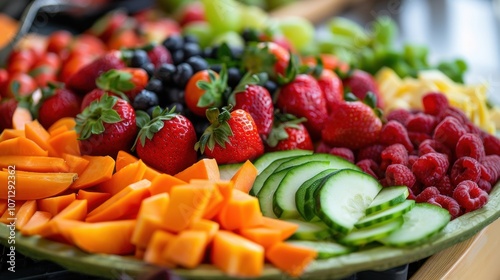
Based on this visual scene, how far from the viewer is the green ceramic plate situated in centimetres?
99

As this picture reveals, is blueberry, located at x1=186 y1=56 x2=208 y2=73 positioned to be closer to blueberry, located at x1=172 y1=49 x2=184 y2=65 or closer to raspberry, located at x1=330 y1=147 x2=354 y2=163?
blueberry, located at x1=172 y1=49 x2=184 y2=65

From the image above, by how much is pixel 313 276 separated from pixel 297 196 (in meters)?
0.19

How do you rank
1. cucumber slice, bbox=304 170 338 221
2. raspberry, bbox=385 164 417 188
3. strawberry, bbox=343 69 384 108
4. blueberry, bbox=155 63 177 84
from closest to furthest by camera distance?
cucumber slice, bbox=304 170 338 221
raspberry, bbox=385 164 417 188
blueberry, bbox=155 63 177 84
strawberry, bbox=343 69 384 108

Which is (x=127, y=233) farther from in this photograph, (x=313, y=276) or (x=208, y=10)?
(x=208, y=10)

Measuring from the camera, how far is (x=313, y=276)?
3.29ft

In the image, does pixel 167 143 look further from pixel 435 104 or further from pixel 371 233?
pixel 435 104

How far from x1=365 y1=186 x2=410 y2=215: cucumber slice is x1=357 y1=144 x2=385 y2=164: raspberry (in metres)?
0.16

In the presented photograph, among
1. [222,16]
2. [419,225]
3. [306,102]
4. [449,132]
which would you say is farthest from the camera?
[222,16]

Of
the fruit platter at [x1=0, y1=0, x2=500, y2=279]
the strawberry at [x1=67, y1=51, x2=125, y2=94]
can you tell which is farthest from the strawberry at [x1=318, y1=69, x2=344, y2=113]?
the strawberry at [x1=67, y1=51, x2=125, y2=94]

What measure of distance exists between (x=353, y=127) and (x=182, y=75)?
44 centimetres

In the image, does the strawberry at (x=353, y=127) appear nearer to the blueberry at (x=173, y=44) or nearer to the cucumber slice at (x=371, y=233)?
the cucumber slice at (x=371, y=233)

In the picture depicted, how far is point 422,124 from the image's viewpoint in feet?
4.54

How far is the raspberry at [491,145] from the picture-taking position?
1.37 m

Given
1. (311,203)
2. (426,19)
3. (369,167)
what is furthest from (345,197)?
(426,19)
